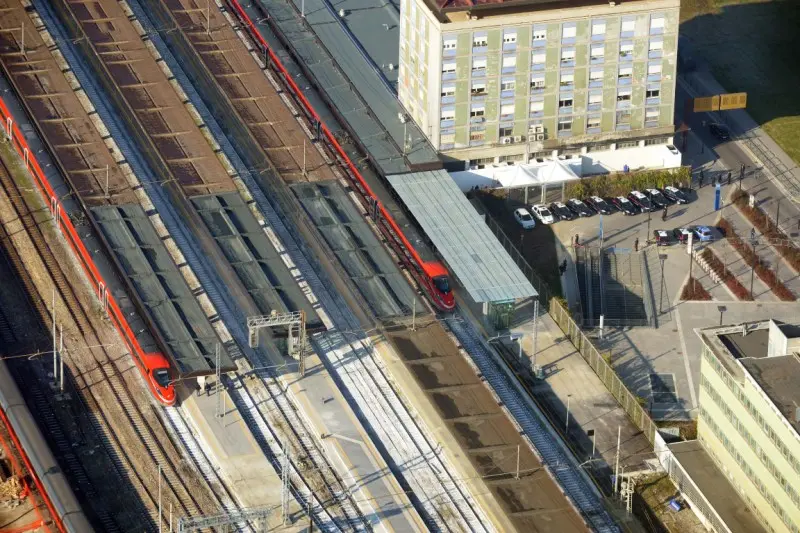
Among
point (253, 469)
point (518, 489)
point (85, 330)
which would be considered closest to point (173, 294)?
point (85, 330)

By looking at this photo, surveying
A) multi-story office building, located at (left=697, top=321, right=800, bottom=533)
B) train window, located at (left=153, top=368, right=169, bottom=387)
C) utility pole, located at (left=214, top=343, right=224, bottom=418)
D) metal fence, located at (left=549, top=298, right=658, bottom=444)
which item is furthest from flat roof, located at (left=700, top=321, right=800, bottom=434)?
train window, located at (left=153, top=368, right=169, bottom=387)

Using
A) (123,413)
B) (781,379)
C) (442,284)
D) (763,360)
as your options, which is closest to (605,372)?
(442,284)

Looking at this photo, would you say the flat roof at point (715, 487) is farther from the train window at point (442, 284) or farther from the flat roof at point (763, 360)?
the train window at point (442, 284)

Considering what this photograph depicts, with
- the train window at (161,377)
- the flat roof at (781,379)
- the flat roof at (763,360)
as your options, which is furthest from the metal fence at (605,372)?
the train window at (161,377)

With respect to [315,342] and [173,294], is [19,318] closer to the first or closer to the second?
[173,294]

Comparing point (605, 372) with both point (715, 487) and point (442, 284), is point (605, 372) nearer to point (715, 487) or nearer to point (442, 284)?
point (442, 284)
